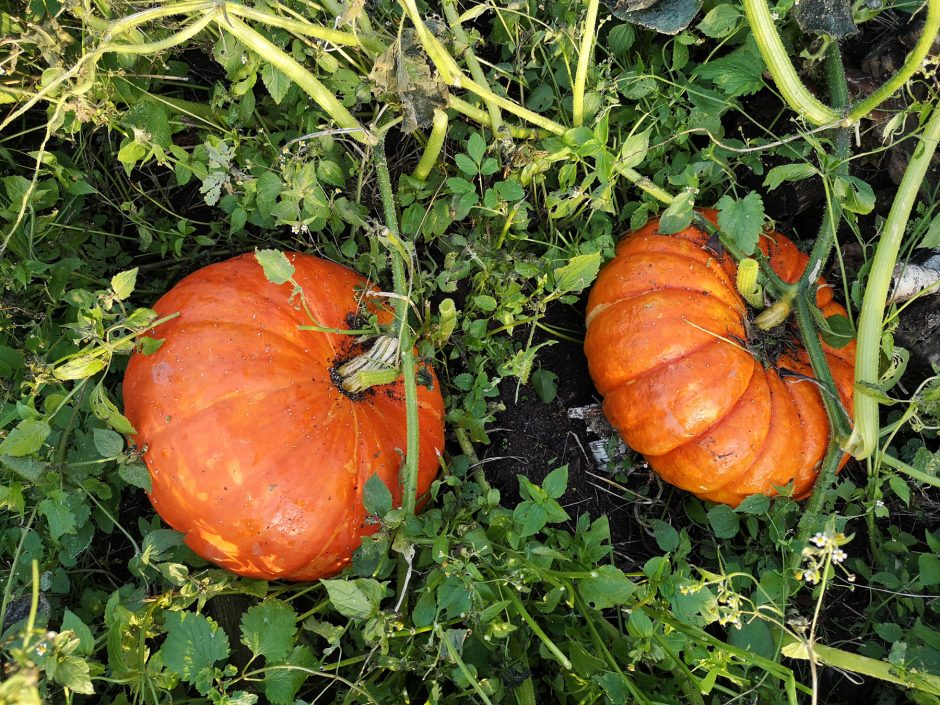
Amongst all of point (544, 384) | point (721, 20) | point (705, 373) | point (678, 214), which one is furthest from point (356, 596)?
point (721, 20)

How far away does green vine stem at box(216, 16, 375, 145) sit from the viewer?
1.66 m

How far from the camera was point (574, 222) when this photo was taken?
2.52 metres

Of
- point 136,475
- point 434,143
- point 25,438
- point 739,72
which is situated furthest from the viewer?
point 739,72

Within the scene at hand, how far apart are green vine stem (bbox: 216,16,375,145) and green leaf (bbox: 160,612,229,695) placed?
4.12ft

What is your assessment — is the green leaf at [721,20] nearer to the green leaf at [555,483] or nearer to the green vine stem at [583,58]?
the green vine stem at [583,58]

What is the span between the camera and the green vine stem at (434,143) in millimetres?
1980

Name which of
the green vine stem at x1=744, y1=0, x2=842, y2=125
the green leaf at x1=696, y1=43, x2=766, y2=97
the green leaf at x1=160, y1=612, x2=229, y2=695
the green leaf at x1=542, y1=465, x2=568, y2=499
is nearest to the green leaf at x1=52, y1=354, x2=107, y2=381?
the green leaf at x1=160, y1=612, x2=229, y2=695

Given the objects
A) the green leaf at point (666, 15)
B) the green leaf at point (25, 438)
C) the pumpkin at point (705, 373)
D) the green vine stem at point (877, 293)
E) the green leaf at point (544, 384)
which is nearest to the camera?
the green leaf at point (25, 438)

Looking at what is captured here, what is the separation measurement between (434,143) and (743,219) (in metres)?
0.87

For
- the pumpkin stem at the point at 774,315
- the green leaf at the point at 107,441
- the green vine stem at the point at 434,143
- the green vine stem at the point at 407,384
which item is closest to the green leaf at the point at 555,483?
the green vine stem at the point at 407,384

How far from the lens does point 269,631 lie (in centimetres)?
183

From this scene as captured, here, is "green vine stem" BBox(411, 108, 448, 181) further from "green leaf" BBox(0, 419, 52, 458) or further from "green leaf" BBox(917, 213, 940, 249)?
"green leaf" BBox(917, 213, 940, 249)

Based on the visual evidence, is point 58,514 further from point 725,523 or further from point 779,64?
point 779,64

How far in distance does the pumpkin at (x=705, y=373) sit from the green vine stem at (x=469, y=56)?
0.60m
